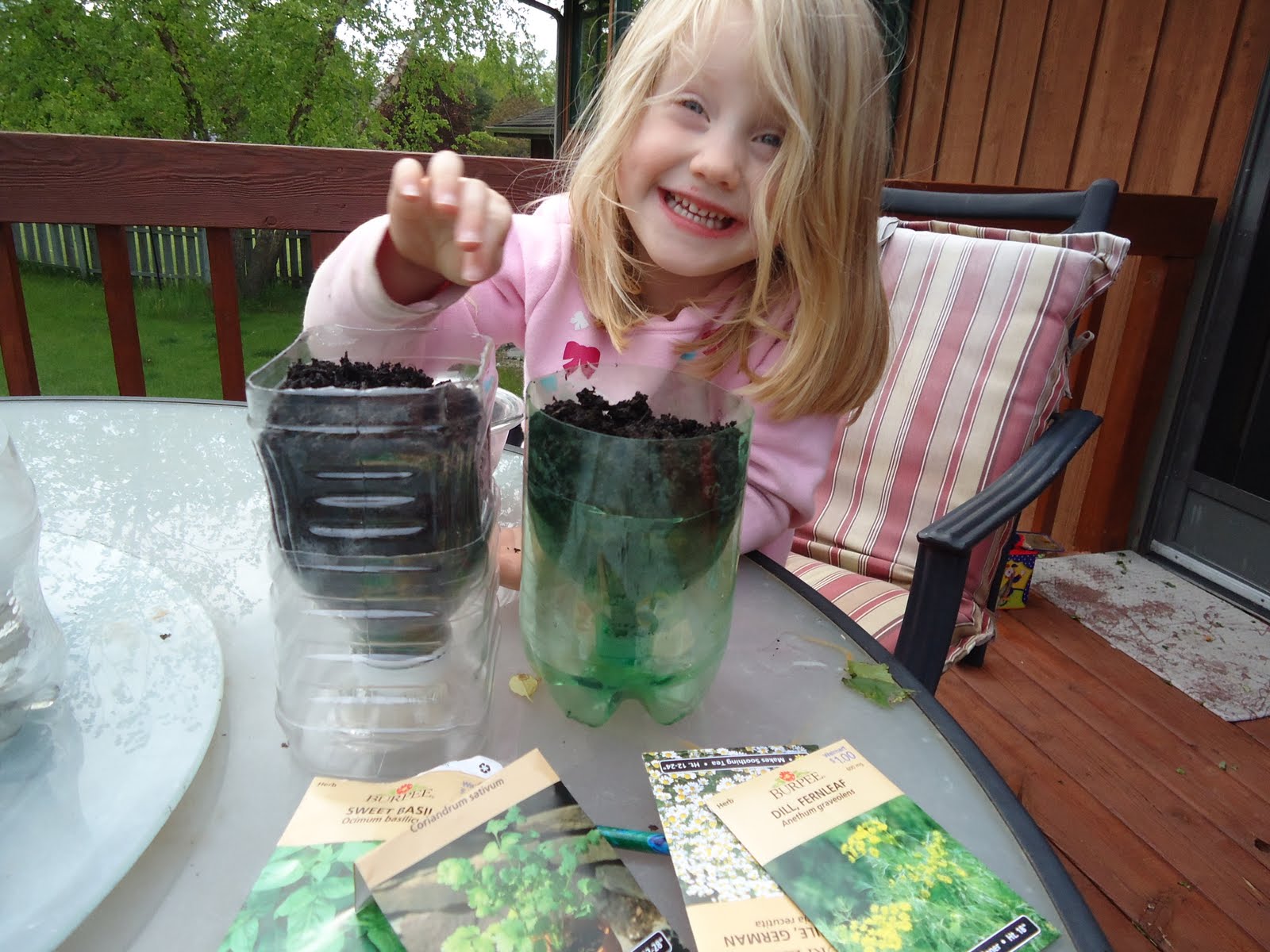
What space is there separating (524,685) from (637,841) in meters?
0.17

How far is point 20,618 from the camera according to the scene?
536 millimetres

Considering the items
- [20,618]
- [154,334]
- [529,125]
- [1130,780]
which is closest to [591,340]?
[20,618]

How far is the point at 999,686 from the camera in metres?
1.86

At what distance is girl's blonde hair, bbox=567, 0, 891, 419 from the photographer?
79 cm

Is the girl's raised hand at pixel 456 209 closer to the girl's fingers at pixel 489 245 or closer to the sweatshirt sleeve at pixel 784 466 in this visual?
the girl's fingers at pixel 489 245

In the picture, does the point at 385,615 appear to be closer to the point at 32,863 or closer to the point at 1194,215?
the point at 32,863

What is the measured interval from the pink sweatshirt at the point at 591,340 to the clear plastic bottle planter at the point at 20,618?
1.65 feet

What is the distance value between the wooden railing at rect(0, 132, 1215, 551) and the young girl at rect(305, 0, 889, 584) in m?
0.61

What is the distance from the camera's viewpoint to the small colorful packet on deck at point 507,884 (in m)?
0.37

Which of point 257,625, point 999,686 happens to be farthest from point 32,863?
point 999,686

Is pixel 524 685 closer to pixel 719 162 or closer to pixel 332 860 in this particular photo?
pixel 332 860

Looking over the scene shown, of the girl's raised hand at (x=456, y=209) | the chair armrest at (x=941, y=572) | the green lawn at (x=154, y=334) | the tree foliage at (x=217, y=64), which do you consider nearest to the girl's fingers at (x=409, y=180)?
the girl's raised hand at (x=456, y=209)

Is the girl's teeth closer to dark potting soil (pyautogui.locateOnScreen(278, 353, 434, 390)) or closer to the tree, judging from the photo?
dark potting soil (pyautogui.locateOnScreen(278, 353, 434, 390))

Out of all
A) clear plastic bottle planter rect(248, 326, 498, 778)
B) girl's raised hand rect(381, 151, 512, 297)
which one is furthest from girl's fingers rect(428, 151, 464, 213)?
clear plastic bottle planter rect(248, 326, 498, 778)
